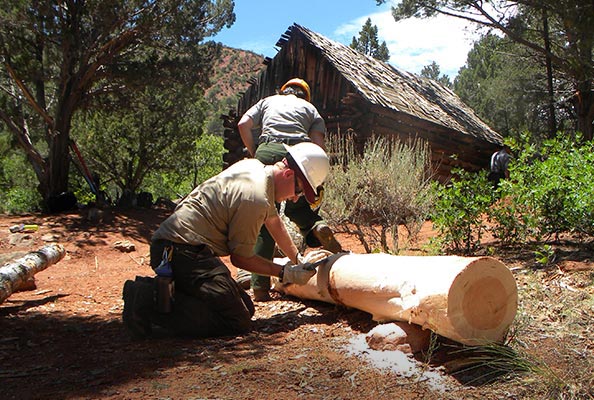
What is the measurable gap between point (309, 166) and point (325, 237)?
4.11ft

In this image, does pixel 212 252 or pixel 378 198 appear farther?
pixel 378 198

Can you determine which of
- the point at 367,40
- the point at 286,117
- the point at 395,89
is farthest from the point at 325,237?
the point at 367,40

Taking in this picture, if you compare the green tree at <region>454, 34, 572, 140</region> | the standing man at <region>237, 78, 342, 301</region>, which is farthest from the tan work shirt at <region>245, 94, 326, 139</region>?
the green tree at <region>454, 34, 572, 140</region>

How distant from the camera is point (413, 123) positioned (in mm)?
12680

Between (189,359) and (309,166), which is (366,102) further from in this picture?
(189,359)

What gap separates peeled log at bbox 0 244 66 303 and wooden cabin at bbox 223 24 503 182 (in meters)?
6.60

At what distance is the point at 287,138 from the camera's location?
5.30 m

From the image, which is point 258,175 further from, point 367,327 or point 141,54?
point 141,54

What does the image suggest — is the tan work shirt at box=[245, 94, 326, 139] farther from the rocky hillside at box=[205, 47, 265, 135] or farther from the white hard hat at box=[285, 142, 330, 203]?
the rocky hillside at box=[205, 47, 265, 135]

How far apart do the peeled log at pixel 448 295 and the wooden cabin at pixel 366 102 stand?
7.44m

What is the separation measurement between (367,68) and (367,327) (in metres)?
10.9

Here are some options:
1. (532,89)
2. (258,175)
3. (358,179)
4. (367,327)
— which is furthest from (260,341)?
(532,89)

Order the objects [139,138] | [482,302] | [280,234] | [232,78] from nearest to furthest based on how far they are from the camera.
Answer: [482,302]
[280,234]
[139,138]
[232,78]

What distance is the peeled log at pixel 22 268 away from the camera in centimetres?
516
